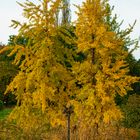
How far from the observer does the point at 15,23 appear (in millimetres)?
14898

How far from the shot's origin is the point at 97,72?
624 inches

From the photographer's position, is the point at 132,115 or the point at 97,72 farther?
the point at 132,115

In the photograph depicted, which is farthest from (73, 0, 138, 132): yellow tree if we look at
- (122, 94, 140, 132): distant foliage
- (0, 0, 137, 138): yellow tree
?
(122, 94, 140, 132): distant foliage

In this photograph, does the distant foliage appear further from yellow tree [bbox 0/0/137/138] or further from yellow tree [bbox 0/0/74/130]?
yellow tree [bbox 0/0/74/130]

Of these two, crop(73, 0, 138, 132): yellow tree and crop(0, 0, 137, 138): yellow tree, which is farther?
crop(73, 0, 138, 132): yellow tree

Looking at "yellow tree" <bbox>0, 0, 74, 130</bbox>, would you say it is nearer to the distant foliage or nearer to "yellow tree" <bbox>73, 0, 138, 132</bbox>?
"yellow tree" <bbox>73, 0, 138, 132</bbox>

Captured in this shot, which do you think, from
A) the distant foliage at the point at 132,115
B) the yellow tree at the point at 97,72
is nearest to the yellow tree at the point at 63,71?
the yellow tree at the point at 97,72

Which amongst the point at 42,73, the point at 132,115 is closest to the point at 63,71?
the point at 42,73

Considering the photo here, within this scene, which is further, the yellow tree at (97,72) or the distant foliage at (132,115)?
the distant foliage at (132,115)

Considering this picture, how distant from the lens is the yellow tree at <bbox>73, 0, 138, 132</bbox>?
15609 millimetres

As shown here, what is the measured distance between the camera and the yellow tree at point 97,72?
51.2 ft

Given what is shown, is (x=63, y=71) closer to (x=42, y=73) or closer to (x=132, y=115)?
(x=42, y=73)

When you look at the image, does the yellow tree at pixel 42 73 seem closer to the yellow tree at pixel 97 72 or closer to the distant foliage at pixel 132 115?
the yellow tree at pixel 97 72

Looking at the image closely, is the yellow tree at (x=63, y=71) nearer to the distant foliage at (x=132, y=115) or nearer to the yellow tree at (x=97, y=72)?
the yellow tree at (x=97, y=72)
